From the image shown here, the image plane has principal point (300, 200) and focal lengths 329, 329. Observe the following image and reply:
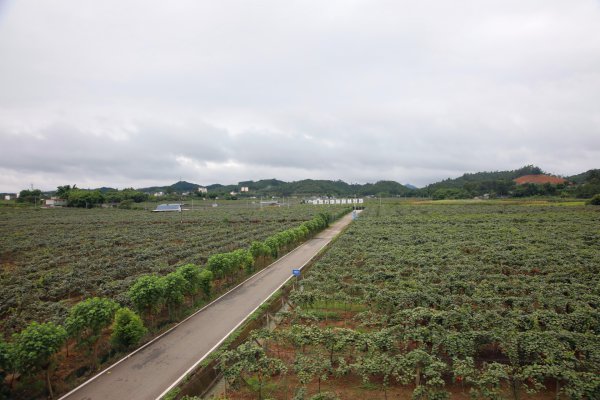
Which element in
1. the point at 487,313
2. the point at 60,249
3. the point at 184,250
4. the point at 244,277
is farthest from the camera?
the point at 60,249

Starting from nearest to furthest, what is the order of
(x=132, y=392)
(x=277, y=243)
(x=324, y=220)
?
(x=132, y=392), (x=277, y=243), (x=324, y=220)

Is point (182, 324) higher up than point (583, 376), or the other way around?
point (583, 376)

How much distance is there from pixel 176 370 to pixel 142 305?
3838mm

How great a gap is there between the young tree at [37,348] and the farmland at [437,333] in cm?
A: 487

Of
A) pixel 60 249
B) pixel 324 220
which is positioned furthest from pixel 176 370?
pixel 324 220

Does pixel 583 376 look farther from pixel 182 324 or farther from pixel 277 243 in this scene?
pixel 277 243

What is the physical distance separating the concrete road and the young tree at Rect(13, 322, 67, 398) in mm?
1226

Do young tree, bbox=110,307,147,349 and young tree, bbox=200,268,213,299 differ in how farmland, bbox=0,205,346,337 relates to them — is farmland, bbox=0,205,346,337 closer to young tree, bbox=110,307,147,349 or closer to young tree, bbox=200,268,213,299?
young tree, bbox=110,307,147,349

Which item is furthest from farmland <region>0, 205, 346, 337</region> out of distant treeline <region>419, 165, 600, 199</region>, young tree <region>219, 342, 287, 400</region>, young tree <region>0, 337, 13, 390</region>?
distant treeline <region>419, 165, 600, 199</region>

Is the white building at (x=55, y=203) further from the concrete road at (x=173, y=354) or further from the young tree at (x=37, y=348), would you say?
the young tree at (x=37, y=348)

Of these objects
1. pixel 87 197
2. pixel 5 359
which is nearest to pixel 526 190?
pixel 5 359

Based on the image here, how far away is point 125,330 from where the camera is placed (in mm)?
11945

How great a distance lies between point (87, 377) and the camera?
34.6ft

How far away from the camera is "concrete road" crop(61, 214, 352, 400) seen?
9812 millimetres
